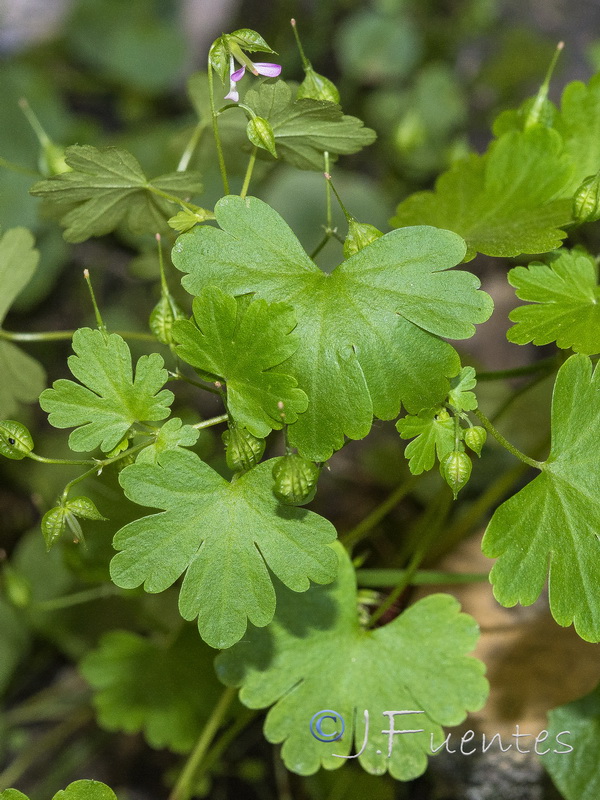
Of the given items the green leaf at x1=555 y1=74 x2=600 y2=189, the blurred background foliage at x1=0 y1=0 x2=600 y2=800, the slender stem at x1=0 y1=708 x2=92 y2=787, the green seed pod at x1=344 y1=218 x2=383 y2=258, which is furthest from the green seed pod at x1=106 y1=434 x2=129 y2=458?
the slender stem at x1=0 y1=708 x2=92 y2=787

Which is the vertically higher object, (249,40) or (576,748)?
(249,40)

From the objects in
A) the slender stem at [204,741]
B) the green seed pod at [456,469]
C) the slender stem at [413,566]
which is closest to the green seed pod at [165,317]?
the green seed pod at [456,469]

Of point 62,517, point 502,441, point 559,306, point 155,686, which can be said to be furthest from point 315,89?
point 155,686

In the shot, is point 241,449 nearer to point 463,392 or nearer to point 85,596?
point 463,392

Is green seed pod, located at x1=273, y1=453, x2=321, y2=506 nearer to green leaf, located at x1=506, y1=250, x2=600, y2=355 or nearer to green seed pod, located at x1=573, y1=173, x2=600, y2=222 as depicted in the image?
green leaf, located at x1=506, y1=250, x2=600, y2=355

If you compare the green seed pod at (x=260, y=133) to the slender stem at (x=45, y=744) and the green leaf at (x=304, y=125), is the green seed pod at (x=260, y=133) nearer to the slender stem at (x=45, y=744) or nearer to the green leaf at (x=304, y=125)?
the green leaf at (x=304, y=125)
